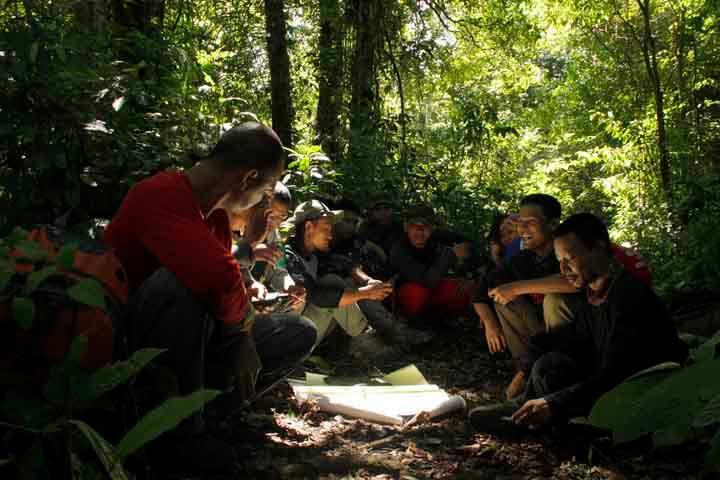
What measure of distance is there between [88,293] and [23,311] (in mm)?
153

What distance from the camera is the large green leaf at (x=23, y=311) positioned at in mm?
1632

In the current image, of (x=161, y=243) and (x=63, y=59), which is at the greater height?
(x=63, y=59)

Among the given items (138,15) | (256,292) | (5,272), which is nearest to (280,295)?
Answer: (256,292)

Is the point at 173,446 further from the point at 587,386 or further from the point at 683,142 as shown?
the point at 683,142

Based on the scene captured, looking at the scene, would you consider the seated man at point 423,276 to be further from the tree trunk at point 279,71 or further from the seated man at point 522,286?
the tree trunk at point 279,71

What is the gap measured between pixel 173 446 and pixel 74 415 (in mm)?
576

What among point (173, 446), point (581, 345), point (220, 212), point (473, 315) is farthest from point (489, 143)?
point (173, 446)

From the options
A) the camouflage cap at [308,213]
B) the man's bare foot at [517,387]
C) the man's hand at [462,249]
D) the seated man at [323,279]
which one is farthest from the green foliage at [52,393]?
the man's hand at [462,249]

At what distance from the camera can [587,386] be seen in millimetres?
2910

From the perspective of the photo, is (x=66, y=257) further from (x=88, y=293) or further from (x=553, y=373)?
(x=553, y=373)

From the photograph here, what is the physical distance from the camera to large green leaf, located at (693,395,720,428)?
2.80 ft

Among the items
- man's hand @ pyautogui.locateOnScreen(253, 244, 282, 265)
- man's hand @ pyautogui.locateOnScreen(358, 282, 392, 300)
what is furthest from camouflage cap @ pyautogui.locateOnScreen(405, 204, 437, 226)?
man's hand @ pyautogui.locateOnScreen(253, 244, 282, 265)

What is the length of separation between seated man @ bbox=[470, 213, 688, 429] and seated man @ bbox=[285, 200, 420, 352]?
1.50m

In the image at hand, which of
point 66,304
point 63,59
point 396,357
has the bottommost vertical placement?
point 396,357
